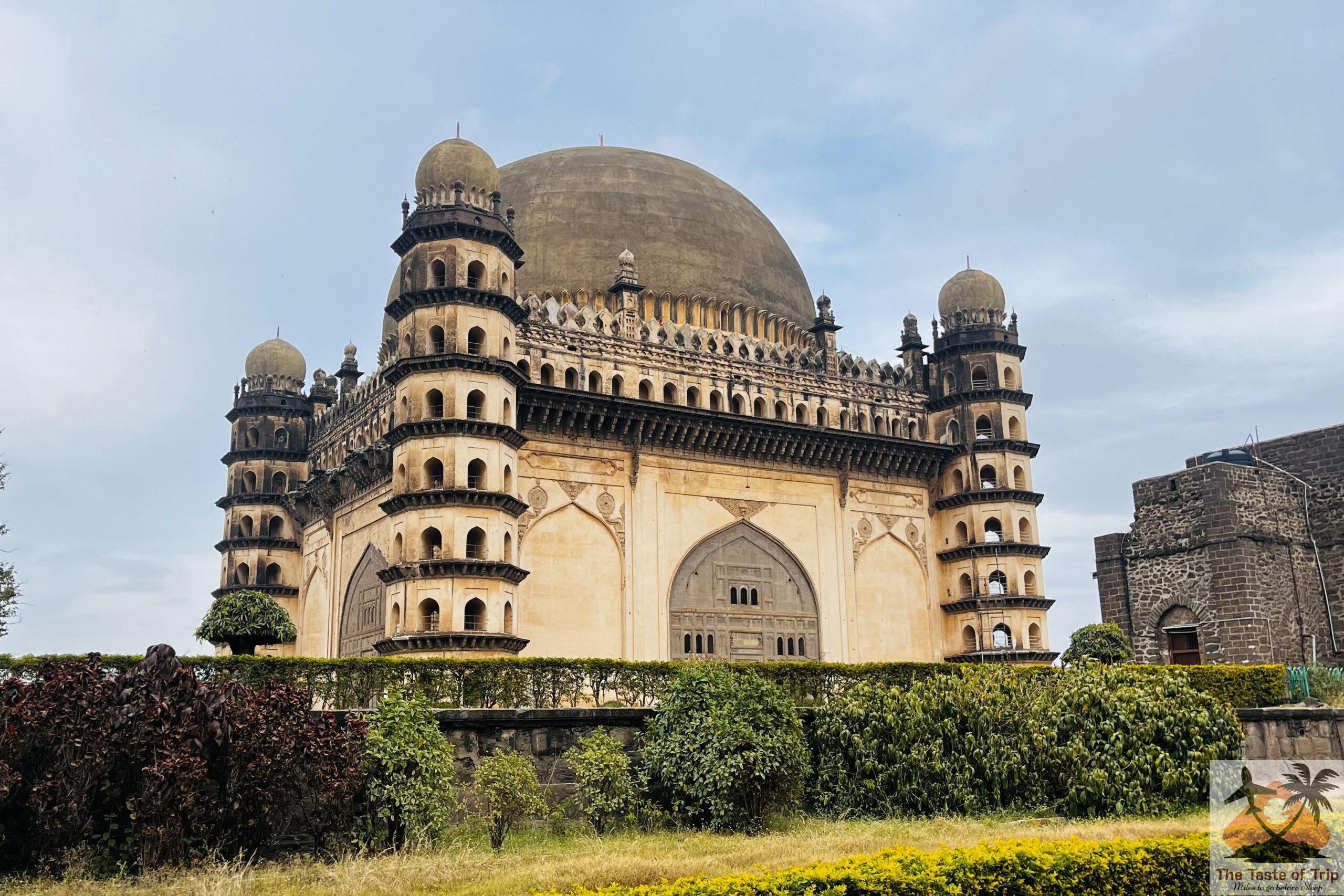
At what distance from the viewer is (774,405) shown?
32.4 metres

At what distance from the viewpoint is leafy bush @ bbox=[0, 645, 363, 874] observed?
12422 mm

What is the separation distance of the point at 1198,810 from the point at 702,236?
22447 mm

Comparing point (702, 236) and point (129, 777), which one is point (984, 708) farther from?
point (702, 236)

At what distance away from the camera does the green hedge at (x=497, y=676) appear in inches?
717

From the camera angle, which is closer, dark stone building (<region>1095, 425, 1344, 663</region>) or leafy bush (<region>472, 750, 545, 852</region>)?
leafy bush (<region>472, 750, 545, 852</region>)

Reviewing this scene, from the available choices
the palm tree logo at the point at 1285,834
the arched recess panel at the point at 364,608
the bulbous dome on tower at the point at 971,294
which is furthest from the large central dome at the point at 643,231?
the palm tree logo at the point at 1285,834

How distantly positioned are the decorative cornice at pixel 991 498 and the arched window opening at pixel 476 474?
1463cm

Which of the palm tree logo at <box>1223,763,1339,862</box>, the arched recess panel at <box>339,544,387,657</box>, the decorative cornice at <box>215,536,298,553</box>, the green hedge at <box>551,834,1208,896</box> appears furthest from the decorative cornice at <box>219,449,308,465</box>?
the palm tree logo at <box>1223,763,1339,862</box>

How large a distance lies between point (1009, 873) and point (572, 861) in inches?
188

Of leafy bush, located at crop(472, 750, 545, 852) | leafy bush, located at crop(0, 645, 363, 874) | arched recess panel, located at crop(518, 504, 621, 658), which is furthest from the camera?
arched recess panel, located at crop(518, 504, 621, 658)

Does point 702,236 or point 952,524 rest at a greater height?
point 702,236

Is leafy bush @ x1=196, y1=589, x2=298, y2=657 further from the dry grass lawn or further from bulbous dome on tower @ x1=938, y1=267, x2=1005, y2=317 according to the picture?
bulbous dome on tower @ x1=938, y1=267, x2=1005, y2=317

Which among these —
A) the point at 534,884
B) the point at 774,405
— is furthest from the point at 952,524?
the point at 534,884

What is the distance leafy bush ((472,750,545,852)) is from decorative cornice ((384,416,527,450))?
1113 cm
